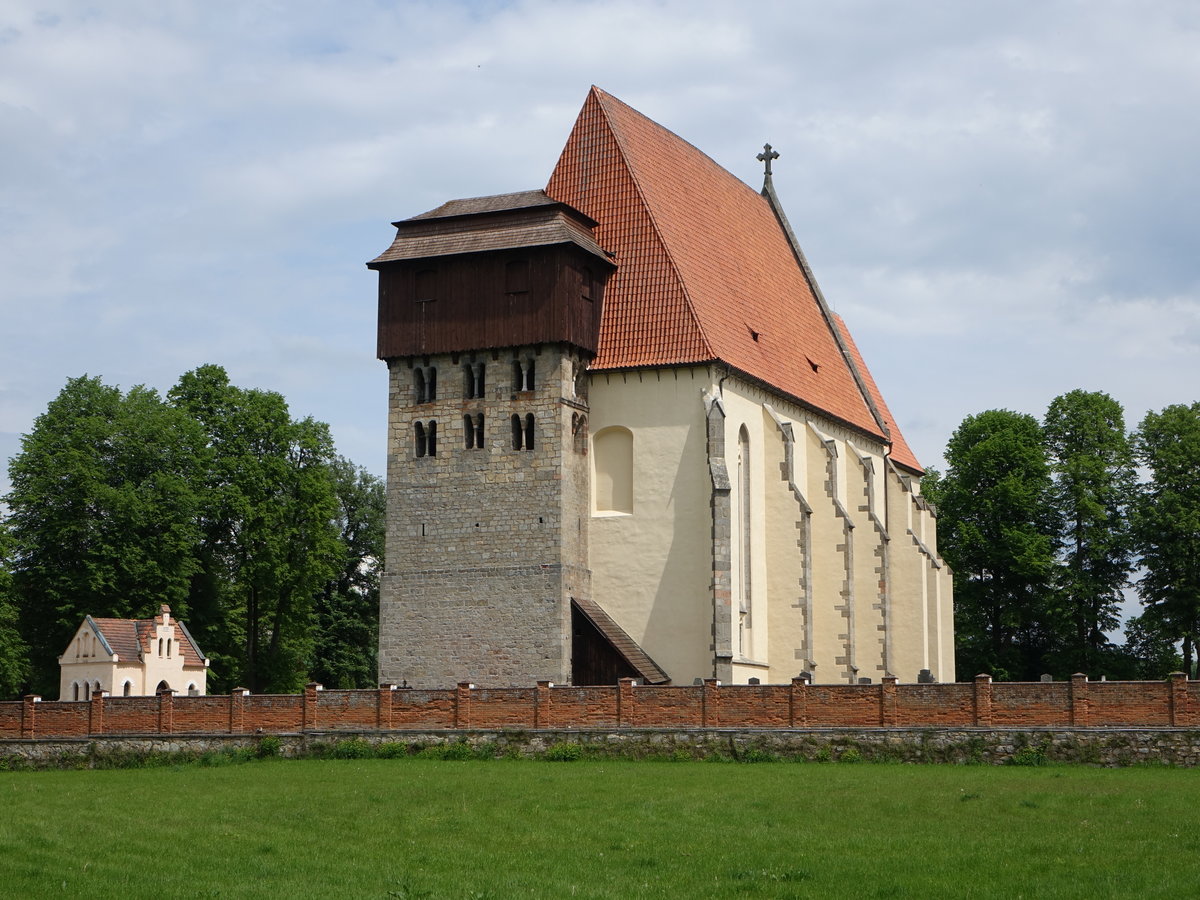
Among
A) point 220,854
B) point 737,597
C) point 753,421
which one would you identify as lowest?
point 220,854

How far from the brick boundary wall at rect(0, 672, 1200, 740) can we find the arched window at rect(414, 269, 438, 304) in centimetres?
1084

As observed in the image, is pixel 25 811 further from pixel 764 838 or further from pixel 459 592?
pixel 459 592

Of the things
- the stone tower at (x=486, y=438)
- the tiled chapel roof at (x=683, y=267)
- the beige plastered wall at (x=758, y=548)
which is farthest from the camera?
the tiled chapel roof at (x=683, y=267)

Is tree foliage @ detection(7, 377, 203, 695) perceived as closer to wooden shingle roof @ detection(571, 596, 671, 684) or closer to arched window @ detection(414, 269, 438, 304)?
arched window @ detection(414, 269, 438, 304)

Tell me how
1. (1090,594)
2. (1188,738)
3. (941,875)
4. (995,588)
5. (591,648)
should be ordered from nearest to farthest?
(941,875), (1188,738), (591,648), (1090,594), (995,588)

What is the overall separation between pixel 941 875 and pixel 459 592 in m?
23.5

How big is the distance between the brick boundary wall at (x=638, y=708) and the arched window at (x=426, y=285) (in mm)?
10841

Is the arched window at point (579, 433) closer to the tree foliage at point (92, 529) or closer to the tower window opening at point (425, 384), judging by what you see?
the tower window opening at point (425, 384)

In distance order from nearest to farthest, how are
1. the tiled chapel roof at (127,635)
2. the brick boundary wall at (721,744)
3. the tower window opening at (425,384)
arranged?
the brick boundary wall at (721,744)
the tower window opening at (425,384)
the tiled chapel roof at (127,635)

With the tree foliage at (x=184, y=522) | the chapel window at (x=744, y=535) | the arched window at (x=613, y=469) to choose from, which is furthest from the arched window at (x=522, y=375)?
the tree foliage at (x=184, y=522)

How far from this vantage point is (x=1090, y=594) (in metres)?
55.1

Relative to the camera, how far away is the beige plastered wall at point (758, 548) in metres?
40.1

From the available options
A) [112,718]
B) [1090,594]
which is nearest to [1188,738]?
[112,718]

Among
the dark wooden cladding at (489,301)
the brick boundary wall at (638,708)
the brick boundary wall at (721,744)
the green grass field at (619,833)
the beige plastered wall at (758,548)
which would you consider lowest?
the green grass field at (619,833)
